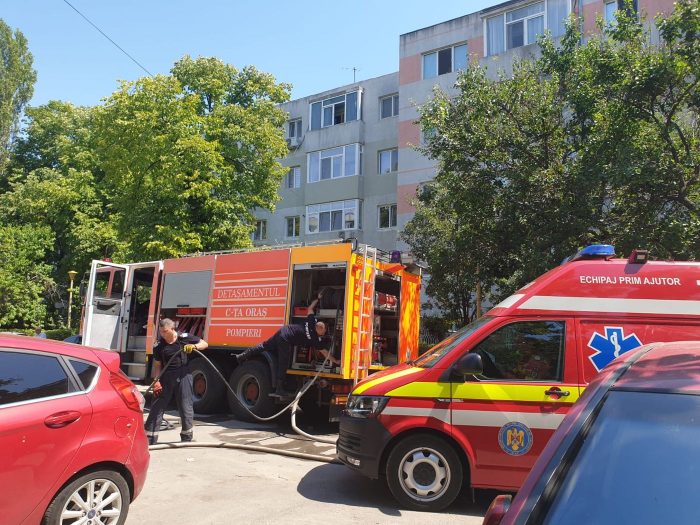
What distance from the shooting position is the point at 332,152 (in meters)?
29.6

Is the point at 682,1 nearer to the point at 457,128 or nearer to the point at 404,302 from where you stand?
the point at 457,128

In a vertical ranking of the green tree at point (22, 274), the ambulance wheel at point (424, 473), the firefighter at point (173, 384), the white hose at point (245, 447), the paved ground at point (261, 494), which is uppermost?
the green tree at point (22, 274)

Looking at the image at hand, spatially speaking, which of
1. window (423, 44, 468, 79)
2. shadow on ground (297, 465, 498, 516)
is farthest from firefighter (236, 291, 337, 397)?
window (423, 44, 468, 79)

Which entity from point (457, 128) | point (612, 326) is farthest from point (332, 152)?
point (612, 326)

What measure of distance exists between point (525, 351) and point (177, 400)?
484 cm

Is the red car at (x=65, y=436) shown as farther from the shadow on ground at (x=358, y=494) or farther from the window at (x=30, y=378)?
the shadow on ground at (x=358, y=494)

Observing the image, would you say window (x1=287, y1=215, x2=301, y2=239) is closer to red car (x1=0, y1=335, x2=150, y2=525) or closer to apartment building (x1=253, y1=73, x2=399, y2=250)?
apartment building (x1=253, y1=73, x2=399, y2=250)

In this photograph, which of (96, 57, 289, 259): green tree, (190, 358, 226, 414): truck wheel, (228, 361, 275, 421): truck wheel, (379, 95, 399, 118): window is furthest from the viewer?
(379, 95, 399, 118): window

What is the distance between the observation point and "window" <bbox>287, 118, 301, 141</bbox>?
105ft

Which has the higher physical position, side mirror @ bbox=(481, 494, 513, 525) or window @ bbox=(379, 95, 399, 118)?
window @ bbox=(379, 95, 399, 118)

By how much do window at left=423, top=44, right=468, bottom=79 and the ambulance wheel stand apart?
71.2 ft

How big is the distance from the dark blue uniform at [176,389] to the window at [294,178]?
23884 millimetres

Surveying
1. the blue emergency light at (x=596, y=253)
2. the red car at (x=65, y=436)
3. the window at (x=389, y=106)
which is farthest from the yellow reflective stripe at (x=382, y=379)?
the window at (x=389, y=106)

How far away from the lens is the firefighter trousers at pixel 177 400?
301 inches
